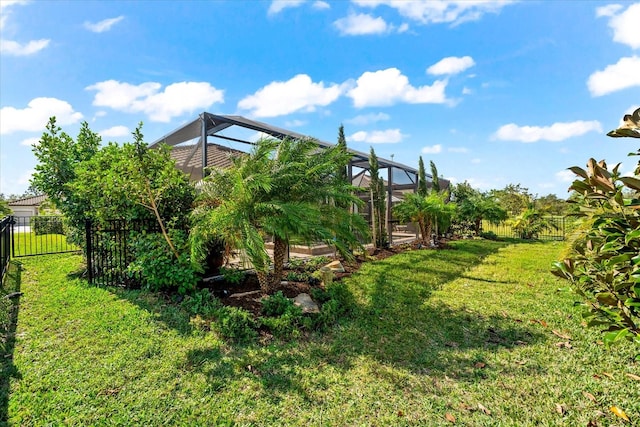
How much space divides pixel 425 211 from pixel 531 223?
841 centimetres

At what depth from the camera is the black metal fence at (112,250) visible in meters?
5.82

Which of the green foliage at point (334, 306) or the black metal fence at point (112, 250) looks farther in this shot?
the black metal fence at point (112, 250)

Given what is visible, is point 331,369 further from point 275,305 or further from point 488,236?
point 488,236

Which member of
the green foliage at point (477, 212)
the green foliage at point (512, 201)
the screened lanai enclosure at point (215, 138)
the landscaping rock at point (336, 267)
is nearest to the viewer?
the screened lanai enclosure at point (215, 138)

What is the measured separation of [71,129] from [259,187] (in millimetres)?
5550

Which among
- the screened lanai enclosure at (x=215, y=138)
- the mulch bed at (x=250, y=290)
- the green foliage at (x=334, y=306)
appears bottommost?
the green foliage at (x=334, y=306)

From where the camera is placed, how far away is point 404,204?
39.8 feet

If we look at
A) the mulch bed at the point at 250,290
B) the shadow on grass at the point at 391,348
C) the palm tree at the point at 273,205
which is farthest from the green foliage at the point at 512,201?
the palm tree at the point at 273,205

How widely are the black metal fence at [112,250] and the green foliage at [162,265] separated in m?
0.37

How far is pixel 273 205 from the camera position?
4840 mm

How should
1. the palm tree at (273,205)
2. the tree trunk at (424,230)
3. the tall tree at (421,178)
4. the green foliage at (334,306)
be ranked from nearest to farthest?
the green foliage at (334,306) < the palm tree at (273,205) < the tree trunk at (424,230) < the tall tree at (421,178)

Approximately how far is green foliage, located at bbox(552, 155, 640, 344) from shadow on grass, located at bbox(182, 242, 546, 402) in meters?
2.04

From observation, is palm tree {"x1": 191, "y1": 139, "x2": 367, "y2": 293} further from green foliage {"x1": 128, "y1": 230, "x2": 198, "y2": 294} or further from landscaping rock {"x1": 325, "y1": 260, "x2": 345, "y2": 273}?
landscaping rock {"x1": 325, "y1": 260, "x2": 345, "y2": 273}

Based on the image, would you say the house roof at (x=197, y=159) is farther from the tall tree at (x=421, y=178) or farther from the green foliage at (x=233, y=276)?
the tall tree at (x=421, y=178)
